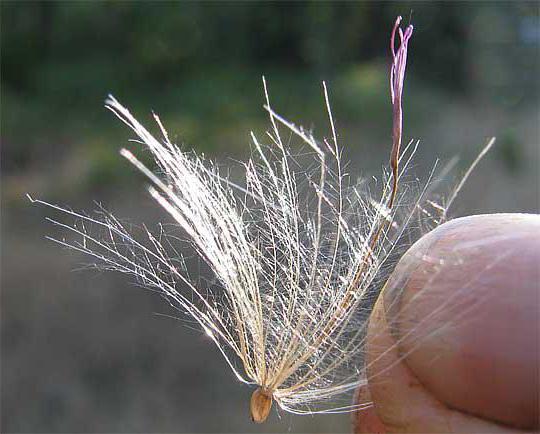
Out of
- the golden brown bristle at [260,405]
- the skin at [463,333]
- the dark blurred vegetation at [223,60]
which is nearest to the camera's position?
the skin at [463,333]

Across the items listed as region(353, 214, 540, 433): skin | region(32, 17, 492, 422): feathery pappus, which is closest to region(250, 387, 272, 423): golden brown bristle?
region(32, 17, 492, 422): feathery pappus

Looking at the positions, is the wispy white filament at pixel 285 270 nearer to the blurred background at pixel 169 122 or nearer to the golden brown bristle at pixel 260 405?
the golden brown bristle at pixel 260 405

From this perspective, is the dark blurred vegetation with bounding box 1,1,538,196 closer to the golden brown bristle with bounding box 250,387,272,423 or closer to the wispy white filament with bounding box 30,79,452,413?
the wispy white filament with bounding box 30,79,452,413

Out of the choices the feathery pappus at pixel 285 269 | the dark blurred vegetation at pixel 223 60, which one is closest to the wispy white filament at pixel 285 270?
the feathery pappus at pixel 285 269

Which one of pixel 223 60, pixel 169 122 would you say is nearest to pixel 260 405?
pixel 169 122

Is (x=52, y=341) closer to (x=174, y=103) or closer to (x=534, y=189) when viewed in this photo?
(x=174, y=103)

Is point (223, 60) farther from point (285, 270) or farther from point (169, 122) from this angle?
point (285, 270)
